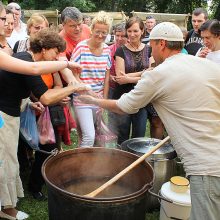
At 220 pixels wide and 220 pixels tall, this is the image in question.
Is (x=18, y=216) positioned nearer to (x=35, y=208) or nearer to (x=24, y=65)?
(x=35, y=208)

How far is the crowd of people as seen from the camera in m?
2.48

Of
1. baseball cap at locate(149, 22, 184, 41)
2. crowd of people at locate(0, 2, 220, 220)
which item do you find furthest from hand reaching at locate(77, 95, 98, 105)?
baseball cap at locate(149, 22, 184, 41)

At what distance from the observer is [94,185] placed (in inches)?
137

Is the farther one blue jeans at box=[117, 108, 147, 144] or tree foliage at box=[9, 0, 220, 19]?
tree foliage at box=[9, 0, 220, 19]

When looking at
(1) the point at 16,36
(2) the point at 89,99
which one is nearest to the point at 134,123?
(2) the point at 89,99

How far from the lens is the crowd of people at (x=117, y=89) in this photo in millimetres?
2479

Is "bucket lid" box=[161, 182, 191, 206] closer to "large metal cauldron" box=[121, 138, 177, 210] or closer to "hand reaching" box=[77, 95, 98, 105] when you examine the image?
"large metal cauldron" box=[121, 138, 177, 210]

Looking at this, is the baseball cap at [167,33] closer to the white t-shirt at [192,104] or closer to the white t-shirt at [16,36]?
the white t-shirt at [192,104]

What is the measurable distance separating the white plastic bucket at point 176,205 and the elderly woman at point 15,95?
1443mm

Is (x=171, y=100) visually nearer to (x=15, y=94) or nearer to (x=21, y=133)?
(x=15, y=94)

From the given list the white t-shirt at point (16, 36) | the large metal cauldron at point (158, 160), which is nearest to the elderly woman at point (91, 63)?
the large metal cauldron at point (158, 160)

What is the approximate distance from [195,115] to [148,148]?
5.25 feet

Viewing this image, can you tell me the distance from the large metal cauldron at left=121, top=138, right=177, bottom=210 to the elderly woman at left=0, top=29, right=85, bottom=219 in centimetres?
107

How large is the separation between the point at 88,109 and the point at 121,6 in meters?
25.5
